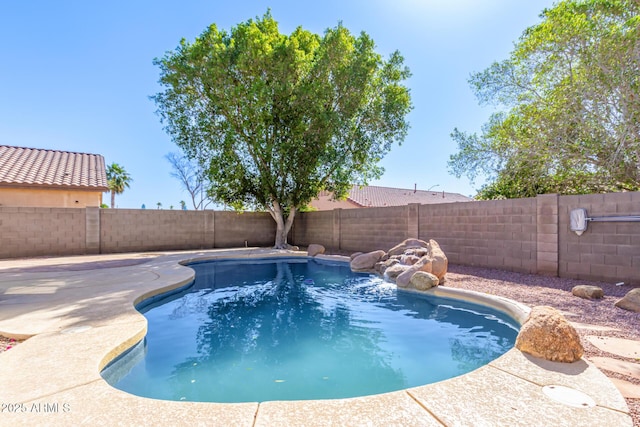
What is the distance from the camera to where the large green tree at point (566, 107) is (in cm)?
784

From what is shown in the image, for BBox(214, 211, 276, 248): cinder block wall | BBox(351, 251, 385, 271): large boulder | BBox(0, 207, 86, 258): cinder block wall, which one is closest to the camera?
BBox(351, 251, 385, 271): large boulder

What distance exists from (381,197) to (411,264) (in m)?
19.9

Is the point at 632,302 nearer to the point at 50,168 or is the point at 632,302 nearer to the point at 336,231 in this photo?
the point at 336,231

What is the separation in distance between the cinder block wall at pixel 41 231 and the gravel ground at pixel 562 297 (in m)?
10.2

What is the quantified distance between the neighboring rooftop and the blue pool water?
54.6ft

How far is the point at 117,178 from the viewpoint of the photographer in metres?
33.2

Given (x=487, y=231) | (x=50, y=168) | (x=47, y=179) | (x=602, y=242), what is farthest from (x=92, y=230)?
(x=602, y=242)

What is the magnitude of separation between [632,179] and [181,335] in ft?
39.5

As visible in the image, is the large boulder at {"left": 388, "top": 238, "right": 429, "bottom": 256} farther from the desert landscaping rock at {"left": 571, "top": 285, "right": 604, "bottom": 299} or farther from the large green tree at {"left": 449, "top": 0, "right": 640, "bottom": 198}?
the desert landscaping rock at {"left": 571, "top": 285, "right": 604, "bottom": 299}

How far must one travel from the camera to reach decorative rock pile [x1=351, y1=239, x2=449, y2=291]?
21.5ft

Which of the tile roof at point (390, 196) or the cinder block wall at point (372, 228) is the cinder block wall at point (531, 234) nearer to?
the cinder block wall at point (372, 228)

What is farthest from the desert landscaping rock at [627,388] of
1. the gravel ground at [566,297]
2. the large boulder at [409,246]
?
the large boulder at [409,246]

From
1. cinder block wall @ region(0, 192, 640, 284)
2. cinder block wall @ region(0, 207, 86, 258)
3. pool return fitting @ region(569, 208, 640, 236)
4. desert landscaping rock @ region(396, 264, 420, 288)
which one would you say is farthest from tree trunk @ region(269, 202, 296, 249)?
pool return fitting @ region(569, 208, 640, 236)

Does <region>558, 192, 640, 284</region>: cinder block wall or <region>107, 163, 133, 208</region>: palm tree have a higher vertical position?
<region>107, 163, 133, 208</region>: palm tree
